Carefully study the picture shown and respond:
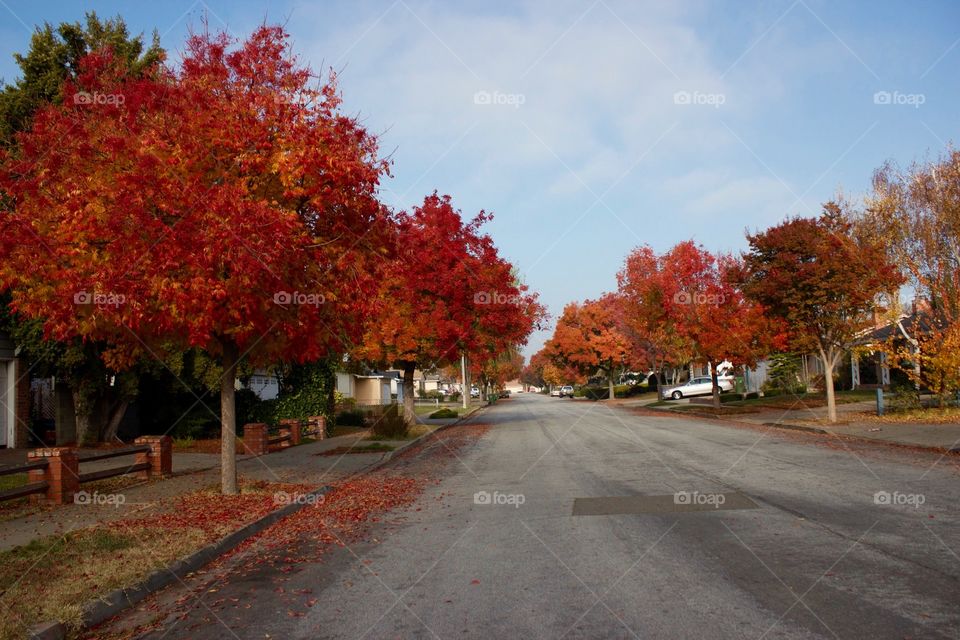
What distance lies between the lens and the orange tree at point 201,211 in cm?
953

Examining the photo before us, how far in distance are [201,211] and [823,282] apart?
19.1 m

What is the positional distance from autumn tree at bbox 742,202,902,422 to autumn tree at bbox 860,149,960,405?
1.62 metres

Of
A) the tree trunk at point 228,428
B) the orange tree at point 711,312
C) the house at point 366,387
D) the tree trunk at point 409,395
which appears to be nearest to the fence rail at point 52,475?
the tree trunk at point 228,428

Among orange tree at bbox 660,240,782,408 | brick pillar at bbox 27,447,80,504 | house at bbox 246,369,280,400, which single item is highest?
orange tree at bbox 660,240,782,408

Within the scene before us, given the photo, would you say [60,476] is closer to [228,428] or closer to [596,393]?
[228,428]

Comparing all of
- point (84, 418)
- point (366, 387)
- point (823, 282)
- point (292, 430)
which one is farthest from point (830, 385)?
point (366, 387)

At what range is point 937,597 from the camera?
17.6 ft

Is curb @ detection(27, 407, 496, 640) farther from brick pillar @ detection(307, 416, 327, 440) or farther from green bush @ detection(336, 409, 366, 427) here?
green bush @ detection(336, 409, 366, 427)

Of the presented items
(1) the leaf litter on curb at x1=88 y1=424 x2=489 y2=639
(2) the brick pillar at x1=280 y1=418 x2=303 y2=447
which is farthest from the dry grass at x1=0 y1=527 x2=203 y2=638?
(2) the brick pillar at x1=280 y1=418 x2=303 y2=447

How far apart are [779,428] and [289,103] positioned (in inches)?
745

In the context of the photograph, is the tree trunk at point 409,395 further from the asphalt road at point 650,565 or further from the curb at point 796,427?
the asphalt road at point 650,565

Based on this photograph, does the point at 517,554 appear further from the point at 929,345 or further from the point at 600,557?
the point at 929,345

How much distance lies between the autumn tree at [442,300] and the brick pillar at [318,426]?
3.02 metres

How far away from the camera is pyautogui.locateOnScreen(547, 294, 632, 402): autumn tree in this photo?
191 ft
